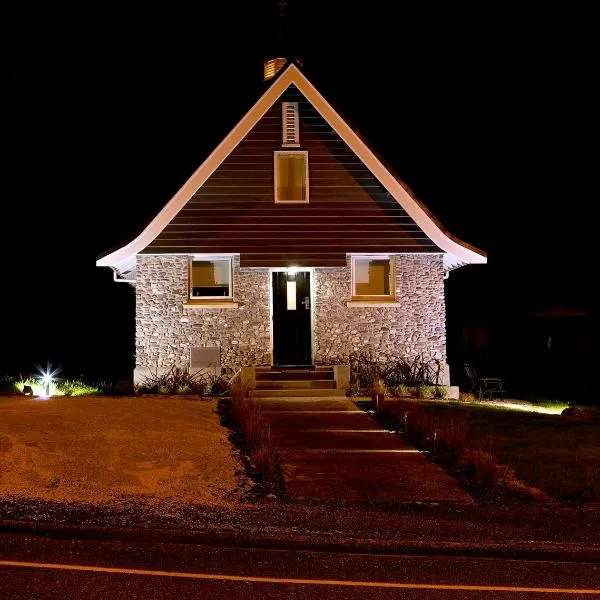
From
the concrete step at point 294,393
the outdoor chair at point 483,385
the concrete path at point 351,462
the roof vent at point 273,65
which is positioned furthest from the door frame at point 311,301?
the roof vent at point 273,65

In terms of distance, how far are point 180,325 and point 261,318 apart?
1.94m

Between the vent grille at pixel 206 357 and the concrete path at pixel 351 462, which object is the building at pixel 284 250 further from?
the concrete path at pixel 351 462

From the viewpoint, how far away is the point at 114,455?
10.6 m

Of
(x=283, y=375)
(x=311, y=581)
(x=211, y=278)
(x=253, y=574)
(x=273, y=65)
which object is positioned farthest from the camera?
(x=273, y=65)

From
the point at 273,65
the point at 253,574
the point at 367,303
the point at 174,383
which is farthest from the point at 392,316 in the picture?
the point at 253,574

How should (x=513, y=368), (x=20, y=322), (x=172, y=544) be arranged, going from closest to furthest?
(x=172, y=544) → (x=513, y=368) → (x=20, y=322)

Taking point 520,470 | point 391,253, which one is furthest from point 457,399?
point 520,470

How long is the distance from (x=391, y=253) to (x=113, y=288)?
21.4 metres

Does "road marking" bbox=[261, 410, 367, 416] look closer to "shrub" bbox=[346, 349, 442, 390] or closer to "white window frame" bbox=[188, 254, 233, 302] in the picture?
"shrub" bbox=[346, 349, 442, 390]

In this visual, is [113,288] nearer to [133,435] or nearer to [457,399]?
[457,399]

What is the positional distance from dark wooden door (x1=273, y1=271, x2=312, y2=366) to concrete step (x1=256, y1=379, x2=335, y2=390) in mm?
1047

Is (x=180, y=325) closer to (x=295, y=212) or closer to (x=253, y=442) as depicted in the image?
(x=295, y=212)

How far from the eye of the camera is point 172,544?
291 inches

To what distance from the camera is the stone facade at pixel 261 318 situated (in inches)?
755
